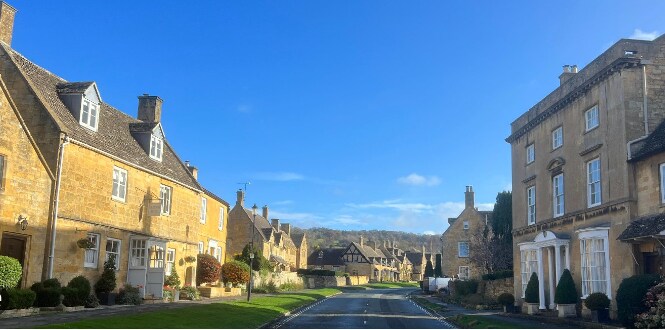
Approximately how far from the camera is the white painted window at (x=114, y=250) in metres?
28.5

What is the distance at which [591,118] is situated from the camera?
88.3 ft

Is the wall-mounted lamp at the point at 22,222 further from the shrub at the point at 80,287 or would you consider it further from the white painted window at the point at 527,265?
the white painted window at the point at 527,265

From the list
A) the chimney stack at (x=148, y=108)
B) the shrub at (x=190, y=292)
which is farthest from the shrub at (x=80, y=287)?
the chimney stack at (x=148, y=108)

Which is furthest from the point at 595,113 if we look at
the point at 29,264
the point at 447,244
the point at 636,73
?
the point at 447,244

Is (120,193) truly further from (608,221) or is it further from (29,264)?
(608,221)

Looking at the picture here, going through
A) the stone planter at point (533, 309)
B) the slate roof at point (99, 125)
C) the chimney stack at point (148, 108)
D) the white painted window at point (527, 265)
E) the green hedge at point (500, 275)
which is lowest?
the stone planter at point (533, 309)

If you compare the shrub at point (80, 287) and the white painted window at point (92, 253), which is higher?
the white painted window at point (92, 253)

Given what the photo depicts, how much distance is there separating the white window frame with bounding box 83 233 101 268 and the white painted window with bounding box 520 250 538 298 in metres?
22.5

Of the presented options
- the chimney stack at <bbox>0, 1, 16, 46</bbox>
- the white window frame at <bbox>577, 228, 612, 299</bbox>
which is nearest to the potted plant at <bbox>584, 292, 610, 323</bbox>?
the white window frame at <bbox>577, 228, 612, 299</bbox>

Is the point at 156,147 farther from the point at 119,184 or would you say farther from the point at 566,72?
the point at 566,72

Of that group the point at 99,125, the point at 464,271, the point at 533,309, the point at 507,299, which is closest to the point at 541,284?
the point at 533,309

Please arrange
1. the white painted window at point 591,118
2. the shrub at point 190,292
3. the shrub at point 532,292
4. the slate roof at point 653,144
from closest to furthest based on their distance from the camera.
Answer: the slate roof at point 653,144, the white painted window at point 591,118, the shrub at point 532,292, the shrub at point 190,292

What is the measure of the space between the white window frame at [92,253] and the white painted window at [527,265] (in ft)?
74.0

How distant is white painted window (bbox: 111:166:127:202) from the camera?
29.1 metres
